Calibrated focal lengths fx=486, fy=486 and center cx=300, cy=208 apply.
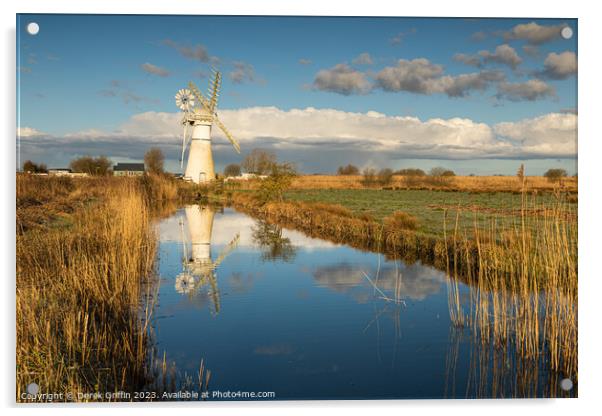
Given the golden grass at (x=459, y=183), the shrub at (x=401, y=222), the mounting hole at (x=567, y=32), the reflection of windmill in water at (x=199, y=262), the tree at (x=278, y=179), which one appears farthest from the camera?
the tree at (x=278, y=179)

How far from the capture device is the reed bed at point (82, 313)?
3.66 metres

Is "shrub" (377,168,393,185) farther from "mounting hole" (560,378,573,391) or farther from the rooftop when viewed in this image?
"mounting hole" (560,378,573,391)

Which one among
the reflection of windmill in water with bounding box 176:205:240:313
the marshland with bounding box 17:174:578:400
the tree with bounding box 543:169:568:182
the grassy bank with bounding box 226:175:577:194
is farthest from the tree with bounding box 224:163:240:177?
the tree with bounding box 543:169:568:182

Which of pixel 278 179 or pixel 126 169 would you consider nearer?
pixel 126 169

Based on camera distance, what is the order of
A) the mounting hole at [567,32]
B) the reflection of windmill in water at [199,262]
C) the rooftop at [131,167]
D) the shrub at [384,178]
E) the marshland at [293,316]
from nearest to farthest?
1. the marshland at [293,316]
2. the mounting hole at [567,32]
3. the reflection of windmill in water at [199,262]
4. the rooftop at [131,167]
5. the shrub at [384,178]

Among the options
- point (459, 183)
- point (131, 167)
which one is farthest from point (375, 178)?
point (131, 167)

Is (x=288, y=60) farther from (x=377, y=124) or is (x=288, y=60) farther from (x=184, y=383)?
(x=184, y=383)

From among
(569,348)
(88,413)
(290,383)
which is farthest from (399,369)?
(88,413)

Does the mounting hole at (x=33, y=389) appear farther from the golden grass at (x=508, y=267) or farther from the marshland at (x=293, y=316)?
the golden grass at (x=508, y=267)

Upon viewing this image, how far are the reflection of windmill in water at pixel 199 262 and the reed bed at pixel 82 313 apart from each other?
610mm

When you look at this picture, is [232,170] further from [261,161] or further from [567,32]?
[567,32]

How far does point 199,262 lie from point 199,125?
17849 millimetres

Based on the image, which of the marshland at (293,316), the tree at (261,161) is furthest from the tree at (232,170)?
the marshland at (293,316)

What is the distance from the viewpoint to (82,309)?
13.8 ft
